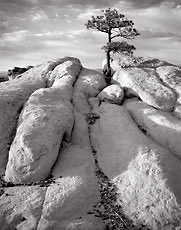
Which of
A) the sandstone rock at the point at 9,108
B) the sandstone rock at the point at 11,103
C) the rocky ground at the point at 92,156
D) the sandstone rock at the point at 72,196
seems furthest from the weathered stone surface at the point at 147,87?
the sandstone rock at the point at 9,108

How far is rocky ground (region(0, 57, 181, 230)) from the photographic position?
1324 centimetres

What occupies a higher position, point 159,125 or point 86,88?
point 86,88

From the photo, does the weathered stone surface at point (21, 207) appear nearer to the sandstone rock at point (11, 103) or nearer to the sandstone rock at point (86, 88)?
the sandstone rock at point (11, 103)

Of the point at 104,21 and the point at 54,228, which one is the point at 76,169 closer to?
the point at 54,228

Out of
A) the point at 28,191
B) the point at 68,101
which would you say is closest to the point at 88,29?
the point at 68,101

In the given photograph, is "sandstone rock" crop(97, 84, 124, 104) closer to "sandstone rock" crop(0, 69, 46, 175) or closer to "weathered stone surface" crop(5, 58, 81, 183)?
"weathered stone surface" crop(5, 58, 81, 183)

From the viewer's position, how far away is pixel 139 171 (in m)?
15.6

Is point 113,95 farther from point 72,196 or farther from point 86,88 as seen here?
point 72,196

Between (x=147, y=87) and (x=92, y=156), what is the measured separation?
33.9 feet

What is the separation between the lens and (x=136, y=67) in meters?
27.9

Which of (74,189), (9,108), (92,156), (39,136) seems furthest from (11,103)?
(74,189)

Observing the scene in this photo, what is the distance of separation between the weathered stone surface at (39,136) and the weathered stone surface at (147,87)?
7.59 m

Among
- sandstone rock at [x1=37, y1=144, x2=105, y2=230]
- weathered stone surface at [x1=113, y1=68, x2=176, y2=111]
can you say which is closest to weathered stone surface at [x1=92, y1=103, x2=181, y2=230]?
sandstone rock at [x1=37, y1=144, x2=105, y2=230]

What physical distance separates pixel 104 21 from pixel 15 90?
14143 mm
